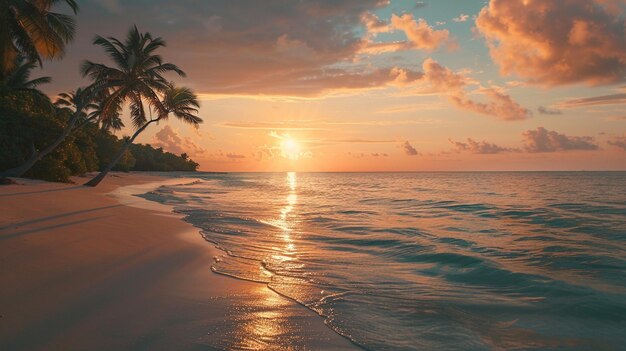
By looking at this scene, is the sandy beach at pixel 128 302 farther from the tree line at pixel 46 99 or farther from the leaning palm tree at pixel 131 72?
the leaning palm tree at pixel 131 72

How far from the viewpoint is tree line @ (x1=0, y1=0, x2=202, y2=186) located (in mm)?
15430

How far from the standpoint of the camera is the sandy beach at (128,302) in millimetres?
3912

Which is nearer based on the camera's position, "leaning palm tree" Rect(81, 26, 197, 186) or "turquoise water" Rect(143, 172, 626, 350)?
"turquoise water" Rect(143, 172, 626, 350)

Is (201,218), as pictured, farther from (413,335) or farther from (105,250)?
(413,335)

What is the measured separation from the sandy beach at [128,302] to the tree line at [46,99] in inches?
385

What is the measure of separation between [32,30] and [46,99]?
1870cm

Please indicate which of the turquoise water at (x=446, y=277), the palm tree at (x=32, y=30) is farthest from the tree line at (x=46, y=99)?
the turquoise water at (x=446, y=277)

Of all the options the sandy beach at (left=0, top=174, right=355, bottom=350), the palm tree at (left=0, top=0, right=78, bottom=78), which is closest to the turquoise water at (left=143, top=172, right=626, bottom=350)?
the sandy beach at (left=0, top=174, right=355, bottom=350)

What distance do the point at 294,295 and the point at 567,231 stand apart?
1173 centimetres

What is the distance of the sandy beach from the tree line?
32.1ft

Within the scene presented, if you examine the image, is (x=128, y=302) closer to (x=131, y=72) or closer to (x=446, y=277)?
(x=446, y=277)

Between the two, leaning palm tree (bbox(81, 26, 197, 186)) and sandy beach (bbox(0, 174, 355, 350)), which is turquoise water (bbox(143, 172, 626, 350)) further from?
leaning palm tree (bbox(81, 26, 197, 186))

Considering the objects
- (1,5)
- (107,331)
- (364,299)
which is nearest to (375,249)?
(364,299)

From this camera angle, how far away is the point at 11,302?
14.8 feet
